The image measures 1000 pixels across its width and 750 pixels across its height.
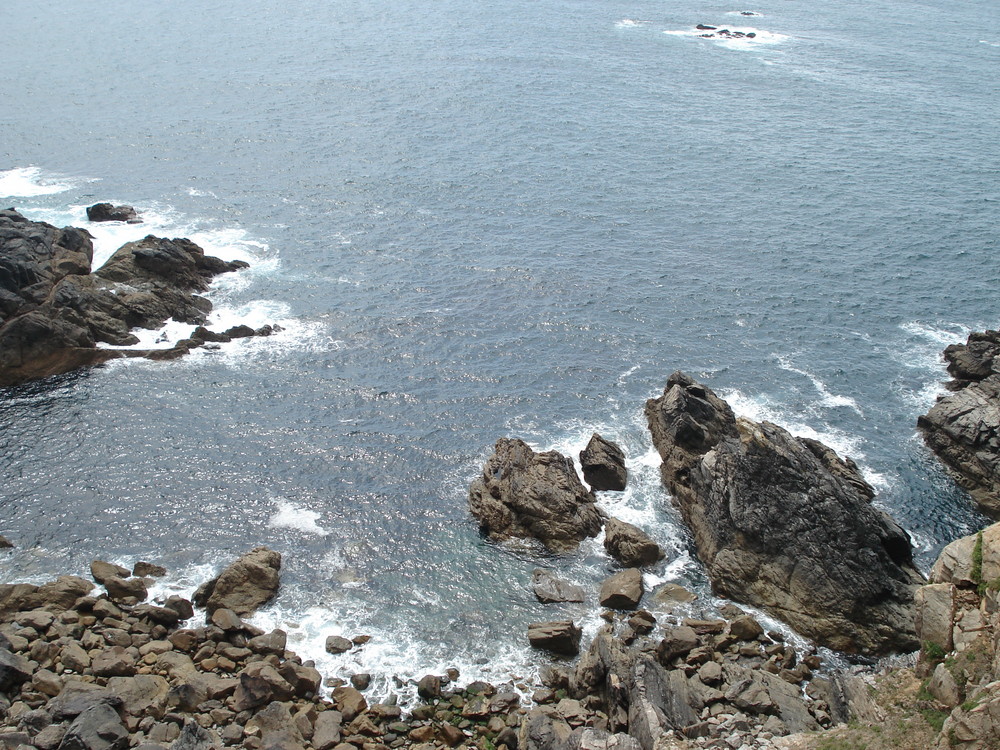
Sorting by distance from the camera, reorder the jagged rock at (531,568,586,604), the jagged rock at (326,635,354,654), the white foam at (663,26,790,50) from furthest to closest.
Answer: the white foam at (663,26,790,50) < the jagged rock at (531,568,586,604) < the jagged rock at (326,635,354,654)

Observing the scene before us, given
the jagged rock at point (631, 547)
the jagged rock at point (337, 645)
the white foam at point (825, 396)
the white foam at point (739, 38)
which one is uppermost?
the white foam at point (739, 38)

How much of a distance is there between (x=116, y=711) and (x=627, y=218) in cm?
7171

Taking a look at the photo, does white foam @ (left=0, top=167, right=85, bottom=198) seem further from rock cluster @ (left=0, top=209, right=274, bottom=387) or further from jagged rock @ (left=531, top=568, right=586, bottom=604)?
jagged rock @ (left=531, top=568, right=586, bottom=604)

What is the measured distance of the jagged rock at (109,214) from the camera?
88062 mm

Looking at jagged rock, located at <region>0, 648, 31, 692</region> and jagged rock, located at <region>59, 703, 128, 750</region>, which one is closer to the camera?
jagged rock, located at <region>59, 703, 128, 750</region>

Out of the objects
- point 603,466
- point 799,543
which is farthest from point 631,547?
point 799,543

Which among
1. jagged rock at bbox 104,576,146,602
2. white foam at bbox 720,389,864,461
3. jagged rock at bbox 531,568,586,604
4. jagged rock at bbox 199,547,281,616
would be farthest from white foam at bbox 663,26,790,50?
jagged rock at bbox 104,576,146,602

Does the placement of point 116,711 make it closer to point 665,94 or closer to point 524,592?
point 524,592

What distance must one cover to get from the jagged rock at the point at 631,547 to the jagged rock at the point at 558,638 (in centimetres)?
683

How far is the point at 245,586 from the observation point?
4562cm

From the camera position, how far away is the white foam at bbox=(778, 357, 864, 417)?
209 ft

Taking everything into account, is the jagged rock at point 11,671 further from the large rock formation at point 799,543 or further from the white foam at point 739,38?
the white foam at point 739,38

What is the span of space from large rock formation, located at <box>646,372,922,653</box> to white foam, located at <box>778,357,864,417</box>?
11.5m

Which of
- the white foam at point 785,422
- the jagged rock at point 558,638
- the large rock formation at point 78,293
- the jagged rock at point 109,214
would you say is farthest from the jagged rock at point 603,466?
the jagged rock at point 109,214
